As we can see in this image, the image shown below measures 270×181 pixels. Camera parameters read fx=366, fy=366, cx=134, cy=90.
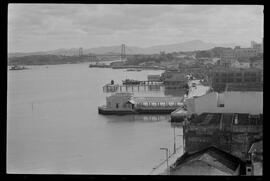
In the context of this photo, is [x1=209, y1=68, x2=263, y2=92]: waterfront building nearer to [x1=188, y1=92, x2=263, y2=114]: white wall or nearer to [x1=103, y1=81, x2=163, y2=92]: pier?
[x1=188, y1=92, x2=263, y2=114]: white wall

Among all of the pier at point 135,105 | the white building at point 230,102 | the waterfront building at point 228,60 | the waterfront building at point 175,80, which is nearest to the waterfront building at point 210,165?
the white building at point 230,102

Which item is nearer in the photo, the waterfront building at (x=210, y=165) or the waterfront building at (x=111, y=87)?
the waterfront building at (x=210, y=165)

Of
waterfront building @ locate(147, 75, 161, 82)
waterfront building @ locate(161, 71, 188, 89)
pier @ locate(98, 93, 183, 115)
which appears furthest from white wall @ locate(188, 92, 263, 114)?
pier @ locate(98, 93, 183, 115)

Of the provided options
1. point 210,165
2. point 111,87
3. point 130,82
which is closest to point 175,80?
point 130,82

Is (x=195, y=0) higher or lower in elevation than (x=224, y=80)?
higher

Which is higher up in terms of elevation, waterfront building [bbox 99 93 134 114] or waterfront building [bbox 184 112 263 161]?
waterfront building [bbox 184 112 263 161]

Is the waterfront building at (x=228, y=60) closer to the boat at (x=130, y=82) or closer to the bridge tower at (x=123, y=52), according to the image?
the bridge tower at (x=123, y=52)

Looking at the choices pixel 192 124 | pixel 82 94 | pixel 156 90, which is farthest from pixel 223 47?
pixel 82 94
